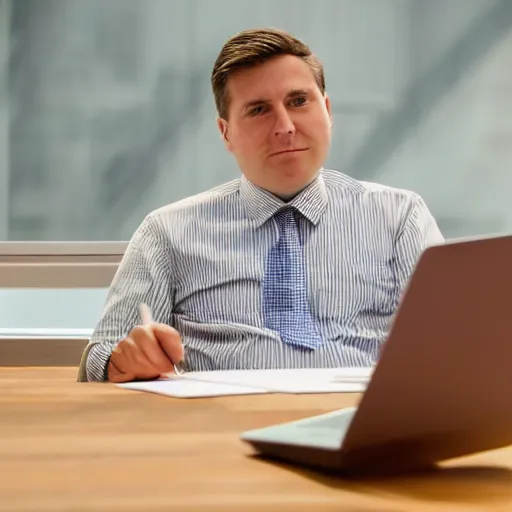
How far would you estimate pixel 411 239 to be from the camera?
2.01m

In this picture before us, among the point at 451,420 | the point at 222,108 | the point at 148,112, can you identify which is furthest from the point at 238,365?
the point at 451,420

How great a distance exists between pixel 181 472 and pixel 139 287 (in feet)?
4.28

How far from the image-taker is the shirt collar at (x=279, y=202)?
1.98 metres

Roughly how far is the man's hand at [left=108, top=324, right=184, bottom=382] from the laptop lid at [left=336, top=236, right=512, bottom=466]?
75 cm

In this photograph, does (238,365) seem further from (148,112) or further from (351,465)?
(351,465)

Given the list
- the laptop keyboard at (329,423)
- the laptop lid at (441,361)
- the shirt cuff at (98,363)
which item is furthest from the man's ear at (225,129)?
the laptop lid at (441,361)

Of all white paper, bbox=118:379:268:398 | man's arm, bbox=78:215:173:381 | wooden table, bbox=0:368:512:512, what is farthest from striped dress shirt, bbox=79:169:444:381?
wooden table, bbox=0:368:512:512

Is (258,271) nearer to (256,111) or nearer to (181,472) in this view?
(256,111)

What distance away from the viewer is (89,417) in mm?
962

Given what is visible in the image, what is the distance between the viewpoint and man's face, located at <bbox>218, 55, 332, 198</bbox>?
1978 millimetres

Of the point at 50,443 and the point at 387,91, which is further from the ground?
the point at 387,91

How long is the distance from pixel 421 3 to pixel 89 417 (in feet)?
6.74

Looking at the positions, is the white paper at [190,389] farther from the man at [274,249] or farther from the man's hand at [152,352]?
the man at [274,249]

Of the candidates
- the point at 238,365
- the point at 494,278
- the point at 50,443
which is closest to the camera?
the point at 494,278
